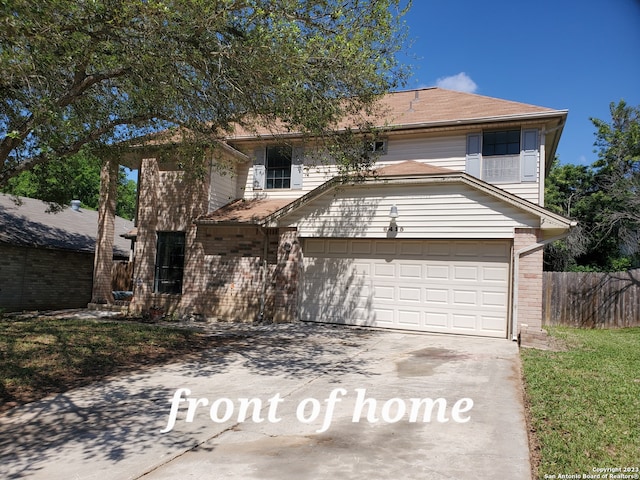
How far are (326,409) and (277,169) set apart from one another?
10641 millimetres

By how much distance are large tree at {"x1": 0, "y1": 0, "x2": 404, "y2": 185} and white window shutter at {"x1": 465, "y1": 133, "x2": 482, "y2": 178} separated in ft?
13.2

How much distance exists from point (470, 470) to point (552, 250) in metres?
21.3

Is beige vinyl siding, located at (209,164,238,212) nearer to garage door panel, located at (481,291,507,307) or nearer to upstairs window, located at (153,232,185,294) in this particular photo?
upstairs window, located at (153,232,185,294)

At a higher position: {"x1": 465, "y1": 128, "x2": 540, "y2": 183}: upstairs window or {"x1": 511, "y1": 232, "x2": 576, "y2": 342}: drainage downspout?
{"x1": 465, "y1": 128, "x2": 540, "y2": 183}: upstairs window

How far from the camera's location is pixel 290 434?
15.6 ft

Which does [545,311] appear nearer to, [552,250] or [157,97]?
[552,250]

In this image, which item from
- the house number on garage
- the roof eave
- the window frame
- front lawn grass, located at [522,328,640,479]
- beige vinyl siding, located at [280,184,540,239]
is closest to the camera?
front lawn grass, located at [522,328,640,479]

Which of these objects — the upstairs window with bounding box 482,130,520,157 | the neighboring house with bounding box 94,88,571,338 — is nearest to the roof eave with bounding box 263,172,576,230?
the neighboring house with bounding box 94,88,571,338

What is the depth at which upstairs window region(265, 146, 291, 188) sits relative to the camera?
15.1m

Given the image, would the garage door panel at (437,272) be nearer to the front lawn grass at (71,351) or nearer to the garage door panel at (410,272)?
the garage door panel at (410,272)

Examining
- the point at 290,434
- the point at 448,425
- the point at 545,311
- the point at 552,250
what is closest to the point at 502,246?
the point at 545,311

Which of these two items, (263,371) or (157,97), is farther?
(157,97)

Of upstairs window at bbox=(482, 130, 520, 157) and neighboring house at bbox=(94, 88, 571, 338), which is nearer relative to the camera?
neighboring house at bbox=(94, 88, 571, 338)

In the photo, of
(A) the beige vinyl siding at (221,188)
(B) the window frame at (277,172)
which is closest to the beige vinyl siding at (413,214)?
(B) the window frame at (277,172)
